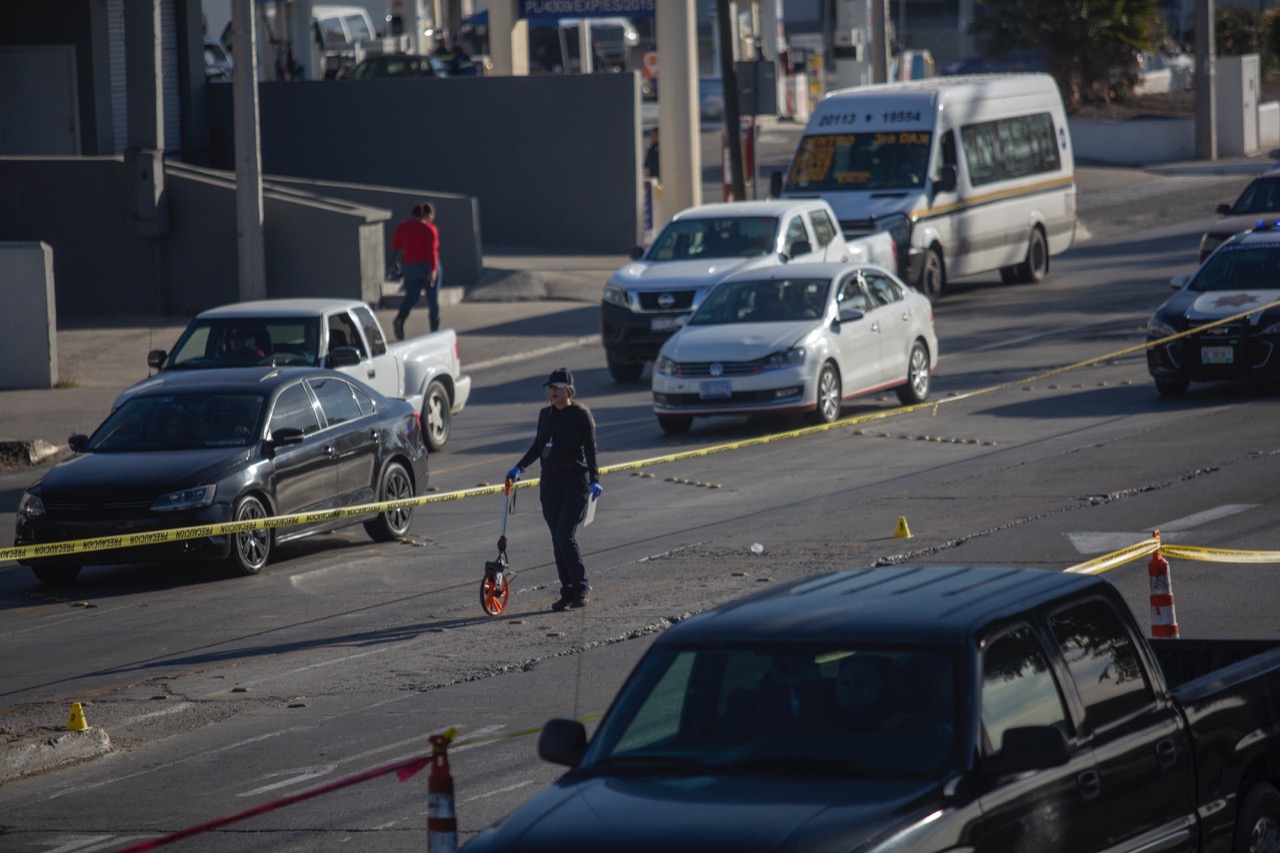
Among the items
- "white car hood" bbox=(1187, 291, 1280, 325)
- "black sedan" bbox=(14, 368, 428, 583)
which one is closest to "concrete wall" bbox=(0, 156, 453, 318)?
"black sedan" bbox=(14, 368, 428, 583)

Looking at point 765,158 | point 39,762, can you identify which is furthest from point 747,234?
point 765,158

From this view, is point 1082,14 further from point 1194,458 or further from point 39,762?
point 39,762

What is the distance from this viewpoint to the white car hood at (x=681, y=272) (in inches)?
918

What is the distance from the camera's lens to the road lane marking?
1294 cm

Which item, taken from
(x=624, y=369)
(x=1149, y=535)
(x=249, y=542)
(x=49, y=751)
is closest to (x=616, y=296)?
(x=624, y=369)

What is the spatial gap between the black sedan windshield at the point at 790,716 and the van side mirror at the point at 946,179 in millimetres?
23243

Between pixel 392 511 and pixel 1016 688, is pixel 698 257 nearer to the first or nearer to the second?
pixel 392 511

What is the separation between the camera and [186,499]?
13.9 m

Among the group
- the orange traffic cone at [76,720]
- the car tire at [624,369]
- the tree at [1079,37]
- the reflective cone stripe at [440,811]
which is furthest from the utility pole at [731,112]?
the reflective cone stripe at [440,811]

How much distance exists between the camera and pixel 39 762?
935cm

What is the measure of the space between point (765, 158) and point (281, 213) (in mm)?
23526

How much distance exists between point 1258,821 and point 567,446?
6.68 m

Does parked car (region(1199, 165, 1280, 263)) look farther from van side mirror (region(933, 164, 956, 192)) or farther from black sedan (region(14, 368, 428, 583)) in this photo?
black sedan (region(14, 368, 428, 583))

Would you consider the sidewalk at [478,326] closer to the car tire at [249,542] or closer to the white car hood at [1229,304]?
the car tire at [249,542]
